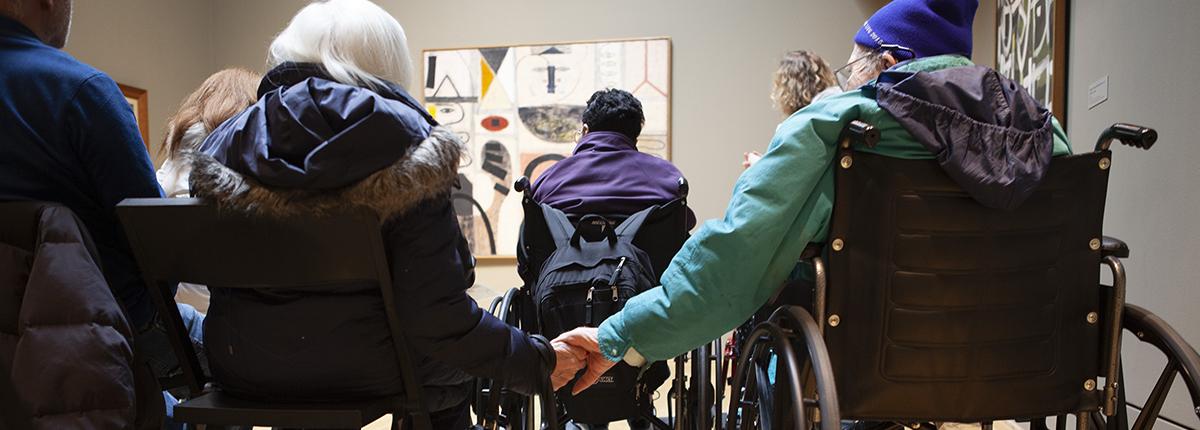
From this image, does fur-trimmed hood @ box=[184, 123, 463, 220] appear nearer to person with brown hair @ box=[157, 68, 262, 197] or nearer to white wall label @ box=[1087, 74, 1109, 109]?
person with brown hair @ box=[157, 68, 262, 197]

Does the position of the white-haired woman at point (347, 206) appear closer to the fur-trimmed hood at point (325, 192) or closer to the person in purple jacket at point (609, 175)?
the fur-trimmed hood at point (325, 192)

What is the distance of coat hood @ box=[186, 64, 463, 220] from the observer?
3.71 feet

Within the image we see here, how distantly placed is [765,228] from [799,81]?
91.6 inches

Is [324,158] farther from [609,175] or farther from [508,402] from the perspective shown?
[609,175]

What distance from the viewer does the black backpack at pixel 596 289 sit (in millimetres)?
1974

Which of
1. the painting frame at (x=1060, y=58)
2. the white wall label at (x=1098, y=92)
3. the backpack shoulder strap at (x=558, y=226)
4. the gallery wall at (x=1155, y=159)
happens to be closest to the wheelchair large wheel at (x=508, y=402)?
the backpack shoulder strap at (x=558, y=226)

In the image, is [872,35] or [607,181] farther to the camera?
[607,181]

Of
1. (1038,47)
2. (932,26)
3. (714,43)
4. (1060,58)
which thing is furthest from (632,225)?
(714,43)

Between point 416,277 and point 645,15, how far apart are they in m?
3.60

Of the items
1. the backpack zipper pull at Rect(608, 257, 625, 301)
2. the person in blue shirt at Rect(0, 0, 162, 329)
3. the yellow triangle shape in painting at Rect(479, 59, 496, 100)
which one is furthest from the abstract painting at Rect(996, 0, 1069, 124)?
the person in blue shirt at Rect(0, 0, 162, 329)

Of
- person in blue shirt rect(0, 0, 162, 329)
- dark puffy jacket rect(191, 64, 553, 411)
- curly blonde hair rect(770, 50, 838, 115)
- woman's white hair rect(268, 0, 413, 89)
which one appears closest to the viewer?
dark puffy jacket rect(191, 64, 553, 411)

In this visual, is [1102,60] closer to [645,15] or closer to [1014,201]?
[1014,201]

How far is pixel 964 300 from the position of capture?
113 cm

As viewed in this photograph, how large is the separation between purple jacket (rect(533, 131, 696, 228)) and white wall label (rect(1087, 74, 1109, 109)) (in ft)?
4.39
